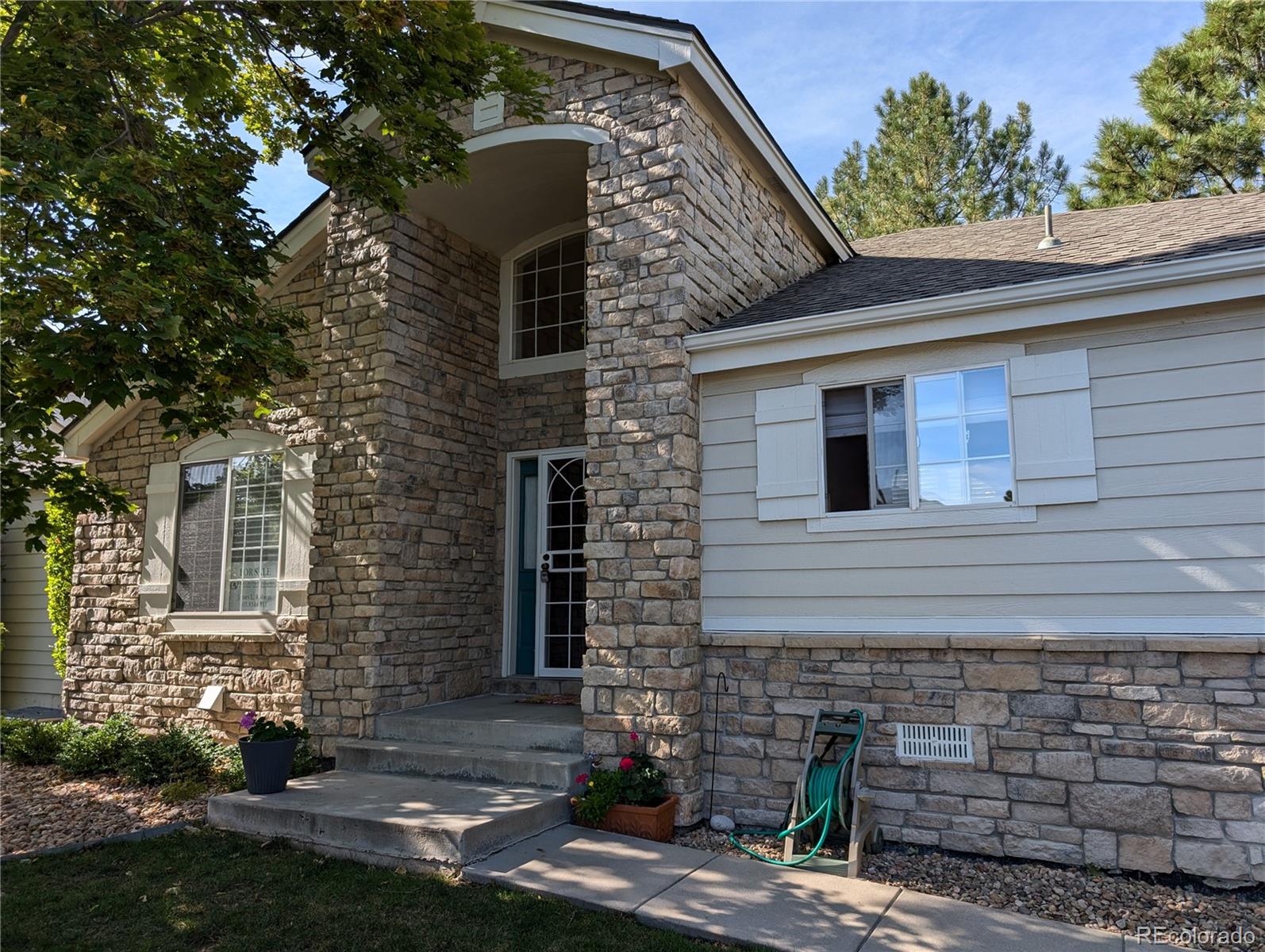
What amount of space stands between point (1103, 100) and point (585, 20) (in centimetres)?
1278

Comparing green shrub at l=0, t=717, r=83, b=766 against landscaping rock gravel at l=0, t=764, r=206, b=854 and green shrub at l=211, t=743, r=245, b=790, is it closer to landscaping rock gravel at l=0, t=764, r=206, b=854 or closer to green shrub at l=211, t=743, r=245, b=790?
landscaping rock gravel at l=0, t=764, r=206, b=854

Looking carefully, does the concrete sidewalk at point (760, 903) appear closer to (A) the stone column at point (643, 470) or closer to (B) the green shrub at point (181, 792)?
(A) the stone column at point (643, 470)

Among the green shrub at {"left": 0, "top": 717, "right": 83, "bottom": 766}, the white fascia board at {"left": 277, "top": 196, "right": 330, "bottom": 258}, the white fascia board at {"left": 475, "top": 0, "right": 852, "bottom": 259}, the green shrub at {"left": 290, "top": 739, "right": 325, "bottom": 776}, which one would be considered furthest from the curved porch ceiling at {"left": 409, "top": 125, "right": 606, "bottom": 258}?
the green shrub at {"left": 0, "top": 717, "right": 83, "bottom": 766}

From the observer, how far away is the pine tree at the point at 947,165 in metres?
18.6

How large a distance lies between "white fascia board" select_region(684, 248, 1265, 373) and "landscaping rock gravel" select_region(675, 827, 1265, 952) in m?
3.23

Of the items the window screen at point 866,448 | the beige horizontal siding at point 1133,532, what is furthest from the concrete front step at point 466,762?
the window screen at point 866,448

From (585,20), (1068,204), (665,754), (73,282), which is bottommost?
(665,754)

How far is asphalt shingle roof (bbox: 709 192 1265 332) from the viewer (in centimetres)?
557

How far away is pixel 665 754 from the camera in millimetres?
5688

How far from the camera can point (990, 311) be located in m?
5.30

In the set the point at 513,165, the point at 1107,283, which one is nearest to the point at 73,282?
the point at 513,165

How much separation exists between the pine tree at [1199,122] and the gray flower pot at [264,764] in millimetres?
16058

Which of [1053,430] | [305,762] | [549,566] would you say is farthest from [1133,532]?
[305,762]

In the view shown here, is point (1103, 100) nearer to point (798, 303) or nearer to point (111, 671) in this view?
point (798, 303)
